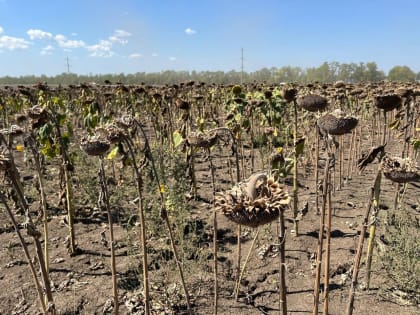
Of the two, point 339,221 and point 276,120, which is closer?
point 339,221

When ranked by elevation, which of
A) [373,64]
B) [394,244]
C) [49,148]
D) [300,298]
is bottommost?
[300,298]

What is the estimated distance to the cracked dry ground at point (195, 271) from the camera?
3.13 metres

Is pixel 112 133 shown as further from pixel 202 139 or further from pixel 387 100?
pixel 387 100

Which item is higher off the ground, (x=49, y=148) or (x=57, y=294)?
(x=49, y=148)

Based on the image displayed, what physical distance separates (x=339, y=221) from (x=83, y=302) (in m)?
3.17

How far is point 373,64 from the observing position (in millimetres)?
62469

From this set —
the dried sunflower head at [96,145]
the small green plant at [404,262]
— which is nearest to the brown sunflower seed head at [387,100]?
the small green plant at [404,262]

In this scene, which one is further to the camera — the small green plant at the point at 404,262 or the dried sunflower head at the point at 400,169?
the small green plant at the point at 404,262

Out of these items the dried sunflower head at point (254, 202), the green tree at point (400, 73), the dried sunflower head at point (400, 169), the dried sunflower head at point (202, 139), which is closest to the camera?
the dried sunflower head at point (254, 202)

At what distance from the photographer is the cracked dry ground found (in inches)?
123

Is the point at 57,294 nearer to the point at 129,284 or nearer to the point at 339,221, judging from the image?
the point at 129,284

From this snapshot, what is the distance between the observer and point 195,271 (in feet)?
11.8

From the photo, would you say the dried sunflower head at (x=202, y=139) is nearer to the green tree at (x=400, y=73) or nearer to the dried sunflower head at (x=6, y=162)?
the dried sunflower head at (x=6, y=162)

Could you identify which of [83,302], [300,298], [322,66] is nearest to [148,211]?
[83,302]
